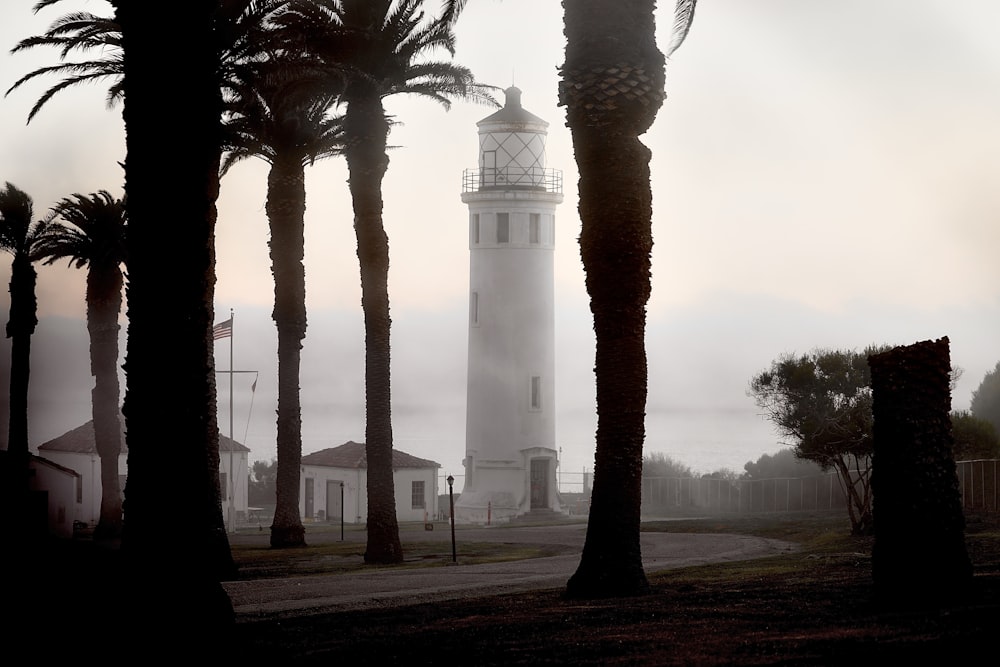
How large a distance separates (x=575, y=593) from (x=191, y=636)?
623 centimetres

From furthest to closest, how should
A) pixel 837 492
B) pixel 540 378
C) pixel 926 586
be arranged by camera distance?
1. pixel 540 378
2. pixel 837 492
3. pixel 926 586

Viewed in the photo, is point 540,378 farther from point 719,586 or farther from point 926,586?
point 926,586

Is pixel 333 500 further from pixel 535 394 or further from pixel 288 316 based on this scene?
pixel 288 316

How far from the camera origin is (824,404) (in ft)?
123

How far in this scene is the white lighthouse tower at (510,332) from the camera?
177 feet

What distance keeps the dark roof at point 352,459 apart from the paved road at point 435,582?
2570cm

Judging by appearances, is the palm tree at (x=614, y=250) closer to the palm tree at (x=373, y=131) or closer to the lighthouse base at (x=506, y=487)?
the palm tree at (x=373, y=131)

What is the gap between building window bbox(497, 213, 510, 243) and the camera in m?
54.5

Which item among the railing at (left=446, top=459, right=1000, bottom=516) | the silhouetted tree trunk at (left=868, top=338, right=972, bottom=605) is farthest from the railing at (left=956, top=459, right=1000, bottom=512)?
the silhouetted tree trunk at (left=868, top=338, right=972, bottom=605)

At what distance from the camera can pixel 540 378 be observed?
54.7 metres

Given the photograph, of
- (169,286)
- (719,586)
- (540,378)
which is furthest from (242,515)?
(169,286)

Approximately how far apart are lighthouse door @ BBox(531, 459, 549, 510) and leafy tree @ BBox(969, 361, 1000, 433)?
2234 centimetres

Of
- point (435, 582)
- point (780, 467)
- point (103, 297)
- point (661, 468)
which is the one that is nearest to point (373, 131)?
point (435, 582)

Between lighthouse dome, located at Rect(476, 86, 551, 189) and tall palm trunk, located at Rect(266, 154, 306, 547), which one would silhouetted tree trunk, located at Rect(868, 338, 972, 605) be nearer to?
tall palm trunk, located at Rect(266, 154, 306, 547)
